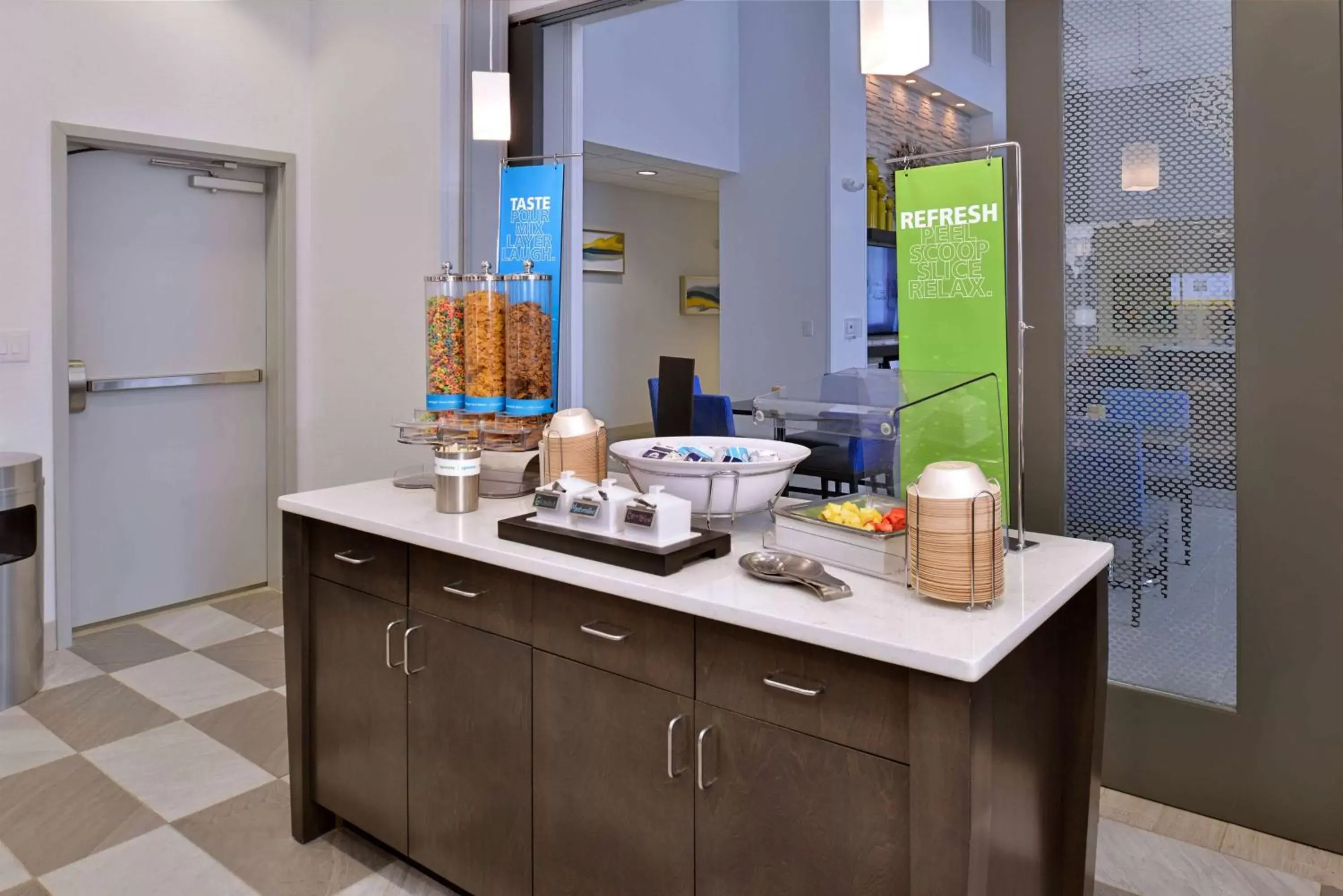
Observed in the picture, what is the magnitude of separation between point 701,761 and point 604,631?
0.29 metres

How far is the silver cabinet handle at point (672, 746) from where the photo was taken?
1604 mm

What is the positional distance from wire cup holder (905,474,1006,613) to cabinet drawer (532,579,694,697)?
38 centimetres

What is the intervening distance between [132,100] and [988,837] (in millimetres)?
4251

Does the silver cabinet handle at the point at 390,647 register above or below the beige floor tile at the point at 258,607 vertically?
above

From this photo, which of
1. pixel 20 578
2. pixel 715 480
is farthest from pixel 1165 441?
pixel 20 578

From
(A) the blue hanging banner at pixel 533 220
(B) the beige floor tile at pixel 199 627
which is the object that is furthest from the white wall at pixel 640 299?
(A) the blue hanging banner at pixel 533 220

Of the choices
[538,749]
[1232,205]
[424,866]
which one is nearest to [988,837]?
[538,749]

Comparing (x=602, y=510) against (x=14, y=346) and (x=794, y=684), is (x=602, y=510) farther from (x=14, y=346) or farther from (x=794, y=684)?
(x=14, y=346)

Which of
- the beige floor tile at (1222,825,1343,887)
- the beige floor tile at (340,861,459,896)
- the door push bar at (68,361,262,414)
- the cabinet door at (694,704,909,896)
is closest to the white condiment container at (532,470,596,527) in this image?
the cabinet door at (694,704,909,896)

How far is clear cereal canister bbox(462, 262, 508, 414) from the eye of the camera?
250cm

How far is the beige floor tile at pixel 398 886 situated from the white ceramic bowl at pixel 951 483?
1.30 meters

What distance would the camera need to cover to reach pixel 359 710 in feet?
7.34

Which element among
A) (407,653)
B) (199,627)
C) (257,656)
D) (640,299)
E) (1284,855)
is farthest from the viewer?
(640,299)

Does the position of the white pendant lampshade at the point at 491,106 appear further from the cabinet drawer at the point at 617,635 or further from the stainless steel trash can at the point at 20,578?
the stainless steel trash can at the point at 20,578
